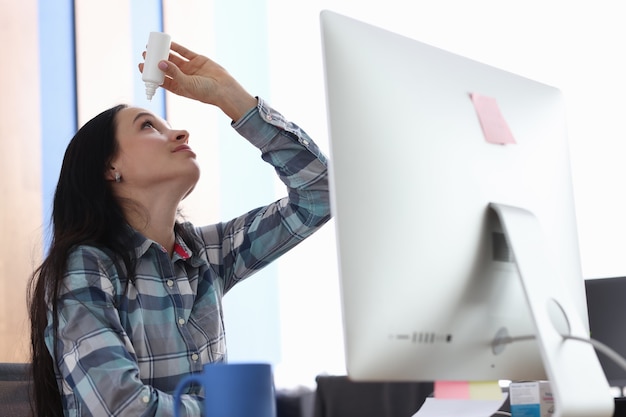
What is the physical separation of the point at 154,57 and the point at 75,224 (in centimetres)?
40

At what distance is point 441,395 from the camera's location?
0.99 m

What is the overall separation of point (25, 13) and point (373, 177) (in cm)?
216

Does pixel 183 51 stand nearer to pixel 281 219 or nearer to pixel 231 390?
pixel 281 219

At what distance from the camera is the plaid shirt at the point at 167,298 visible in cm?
140

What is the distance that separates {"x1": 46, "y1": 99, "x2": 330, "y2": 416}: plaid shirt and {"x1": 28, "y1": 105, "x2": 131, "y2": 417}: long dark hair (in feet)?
0.10

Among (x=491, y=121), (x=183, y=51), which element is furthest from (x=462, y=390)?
(x=183, y=51)

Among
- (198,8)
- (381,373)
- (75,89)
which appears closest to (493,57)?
(198,8)

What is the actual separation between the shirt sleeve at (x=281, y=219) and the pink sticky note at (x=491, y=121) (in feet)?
2.56

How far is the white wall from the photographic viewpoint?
319 centimetres

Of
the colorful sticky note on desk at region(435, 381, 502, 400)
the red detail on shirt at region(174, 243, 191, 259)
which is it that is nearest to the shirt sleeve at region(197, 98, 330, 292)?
the red detail on shirt at region(174, 243, 191, 259)

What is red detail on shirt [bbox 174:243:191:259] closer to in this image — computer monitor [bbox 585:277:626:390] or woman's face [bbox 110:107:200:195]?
woman's face [bbox 110:107:200:195]

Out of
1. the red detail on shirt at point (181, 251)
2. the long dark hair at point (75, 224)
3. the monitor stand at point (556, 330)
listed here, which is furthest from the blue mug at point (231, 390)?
the red detail on shirt at point (181, 251)

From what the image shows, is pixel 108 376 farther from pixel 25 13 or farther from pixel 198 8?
pixel 198 8

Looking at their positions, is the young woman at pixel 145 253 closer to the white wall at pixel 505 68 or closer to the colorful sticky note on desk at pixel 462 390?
the colorful sticky note on desk at pixel 462 390
